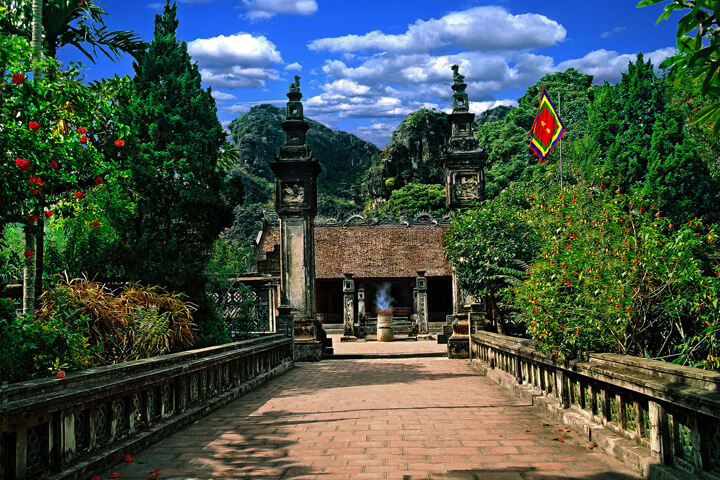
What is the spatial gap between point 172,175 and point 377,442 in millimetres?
7269

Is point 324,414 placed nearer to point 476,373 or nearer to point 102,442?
point 102,442

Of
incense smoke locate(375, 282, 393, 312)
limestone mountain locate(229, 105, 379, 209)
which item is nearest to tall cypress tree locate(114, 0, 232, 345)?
incense smoke locate(375, 282, 393, 312)

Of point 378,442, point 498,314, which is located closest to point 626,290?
point 378,442

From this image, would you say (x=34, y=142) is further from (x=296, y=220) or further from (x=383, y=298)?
(x=383, y=298)

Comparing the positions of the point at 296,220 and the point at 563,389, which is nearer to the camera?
the point at 563,389

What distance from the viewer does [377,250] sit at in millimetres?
32906

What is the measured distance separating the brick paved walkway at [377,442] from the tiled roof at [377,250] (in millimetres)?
Result: 22034

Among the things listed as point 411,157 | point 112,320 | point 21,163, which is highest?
point 411,157

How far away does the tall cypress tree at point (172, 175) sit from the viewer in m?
10.6

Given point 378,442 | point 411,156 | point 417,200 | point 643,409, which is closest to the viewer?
point 643,409

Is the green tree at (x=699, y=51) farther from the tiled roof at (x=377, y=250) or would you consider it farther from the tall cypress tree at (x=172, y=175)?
the tiled roof at (x=377, y=250)

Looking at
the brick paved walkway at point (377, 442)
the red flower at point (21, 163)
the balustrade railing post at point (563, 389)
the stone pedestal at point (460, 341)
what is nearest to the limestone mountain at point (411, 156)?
the stone pedestal at point (460, 341)

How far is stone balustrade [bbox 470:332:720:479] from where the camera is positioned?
365 centimetres

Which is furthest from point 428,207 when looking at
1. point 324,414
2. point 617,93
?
point 324,414
